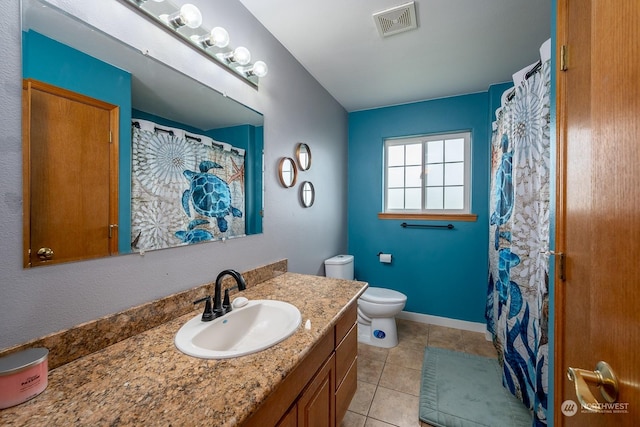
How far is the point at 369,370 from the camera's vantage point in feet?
6.44

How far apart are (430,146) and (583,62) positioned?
2.17m

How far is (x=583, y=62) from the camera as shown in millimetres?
697

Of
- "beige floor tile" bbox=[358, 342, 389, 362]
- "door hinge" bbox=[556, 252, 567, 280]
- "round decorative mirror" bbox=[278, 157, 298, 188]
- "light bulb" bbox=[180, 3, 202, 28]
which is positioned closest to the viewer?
"door hinge" bbox=[556, 252, 567, 280]

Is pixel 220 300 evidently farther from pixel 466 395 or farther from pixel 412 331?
pixel 412 331

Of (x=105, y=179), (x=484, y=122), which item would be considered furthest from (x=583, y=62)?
(x=484, y=122)

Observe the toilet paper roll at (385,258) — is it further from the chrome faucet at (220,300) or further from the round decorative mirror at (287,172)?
the chrome faucet at (220,300)

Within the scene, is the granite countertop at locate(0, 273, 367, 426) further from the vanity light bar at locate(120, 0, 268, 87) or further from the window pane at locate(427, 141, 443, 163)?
the window pane at locate(427, 141, 443, 163)

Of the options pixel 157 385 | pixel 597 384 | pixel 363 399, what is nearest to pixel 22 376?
pixel 157 385

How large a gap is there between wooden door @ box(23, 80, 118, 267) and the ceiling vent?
150 cm

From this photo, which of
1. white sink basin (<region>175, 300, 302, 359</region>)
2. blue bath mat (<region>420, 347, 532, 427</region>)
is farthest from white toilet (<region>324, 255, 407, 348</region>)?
white sink basin (<region>175, 300, 302, 359</region>)

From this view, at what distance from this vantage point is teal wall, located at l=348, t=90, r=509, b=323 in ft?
8.25

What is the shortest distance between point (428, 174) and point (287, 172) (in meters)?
1.77

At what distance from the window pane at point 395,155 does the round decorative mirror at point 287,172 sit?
4.92 feet

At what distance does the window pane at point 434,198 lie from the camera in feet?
9.02
